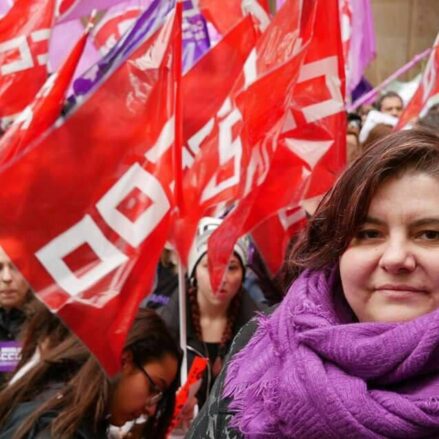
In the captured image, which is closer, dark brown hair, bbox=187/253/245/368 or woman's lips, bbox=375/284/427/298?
woman's lips, bbox=375/284/427/298

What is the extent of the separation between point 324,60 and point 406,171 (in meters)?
1.91

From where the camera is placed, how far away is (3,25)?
422 centimetres

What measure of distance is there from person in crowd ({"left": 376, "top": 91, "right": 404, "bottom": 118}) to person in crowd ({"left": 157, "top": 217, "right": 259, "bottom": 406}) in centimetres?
373

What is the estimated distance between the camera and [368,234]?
1.68 meters

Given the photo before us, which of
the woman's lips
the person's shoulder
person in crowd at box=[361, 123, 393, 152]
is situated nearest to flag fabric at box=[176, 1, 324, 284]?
the person's shoulder

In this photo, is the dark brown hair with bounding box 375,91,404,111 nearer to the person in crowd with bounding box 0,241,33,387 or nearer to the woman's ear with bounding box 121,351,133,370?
the person in crowd with bounding box 0,241,33,387

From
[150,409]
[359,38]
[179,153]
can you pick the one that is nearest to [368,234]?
[150,409]

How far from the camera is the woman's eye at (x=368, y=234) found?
167cm

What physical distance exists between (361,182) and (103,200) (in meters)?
1.17

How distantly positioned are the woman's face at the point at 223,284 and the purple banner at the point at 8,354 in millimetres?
847

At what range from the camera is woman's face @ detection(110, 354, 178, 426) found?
8.27ft

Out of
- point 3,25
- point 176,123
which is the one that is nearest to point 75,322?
point 176,123

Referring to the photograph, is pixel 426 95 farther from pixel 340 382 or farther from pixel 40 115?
pixel 340 382

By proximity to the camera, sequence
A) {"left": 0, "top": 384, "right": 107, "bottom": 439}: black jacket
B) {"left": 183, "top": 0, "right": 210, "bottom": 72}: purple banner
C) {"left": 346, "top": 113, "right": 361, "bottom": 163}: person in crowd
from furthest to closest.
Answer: {"left": 346, "top": 113, "right": 361, "bottom": 163}: person in crowd
{"left": 183, "top": 0, "right": 210, "bottom": 72}: purple banner
{"left": 0, "top": 384, "right": 107, "bottom": 439}: black jacket
